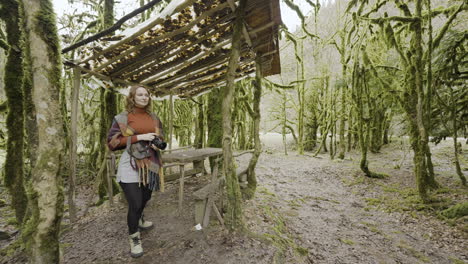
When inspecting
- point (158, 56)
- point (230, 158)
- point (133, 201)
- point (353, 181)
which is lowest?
point (353, 181)

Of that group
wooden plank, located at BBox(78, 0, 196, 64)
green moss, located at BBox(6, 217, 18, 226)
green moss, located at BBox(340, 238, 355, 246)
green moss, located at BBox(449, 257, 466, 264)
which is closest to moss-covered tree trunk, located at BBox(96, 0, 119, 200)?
wooden plank, located at BBox(78, 0, 196, 64)

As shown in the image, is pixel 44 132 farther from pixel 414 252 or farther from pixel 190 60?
pixel 414 252

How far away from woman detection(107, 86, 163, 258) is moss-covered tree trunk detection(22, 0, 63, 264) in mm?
716

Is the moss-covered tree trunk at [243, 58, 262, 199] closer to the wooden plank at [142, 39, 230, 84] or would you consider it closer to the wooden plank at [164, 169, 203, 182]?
the wooden plank at [142, 39, 230, 84]

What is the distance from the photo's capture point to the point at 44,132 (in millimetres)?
1915

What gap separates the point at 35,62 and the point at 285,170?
8.86m

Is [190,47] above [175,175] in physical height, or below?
above

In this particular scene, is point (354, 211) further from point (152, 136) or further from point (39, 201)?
point (39, 201)

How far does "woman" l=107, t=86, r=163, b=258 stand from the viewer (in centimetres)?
265

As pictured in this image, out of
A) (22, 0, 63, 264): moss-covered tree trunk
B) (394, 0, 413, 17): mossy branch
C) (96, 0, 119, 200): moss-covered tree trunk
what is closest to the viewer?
(22, 0, 63, 264): moss-covered tree trunk

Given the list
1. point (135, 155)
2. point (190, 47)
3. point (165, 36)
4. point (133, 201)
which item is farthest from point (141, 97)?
point (190, 47)

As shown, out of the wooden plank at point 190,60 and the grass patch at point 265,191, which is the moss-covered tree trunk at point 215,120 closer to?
the grass patch at point 265,191

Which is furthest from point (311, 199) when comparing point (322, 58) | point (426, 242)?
point (322, 58)

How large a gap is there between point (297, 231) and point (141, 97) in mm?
3719
